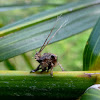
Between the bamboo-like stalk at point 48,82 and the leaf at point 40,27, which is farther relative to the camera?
the leaf at point 40,27

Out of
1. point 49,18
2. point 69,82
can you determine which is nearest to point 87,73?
point 69,82

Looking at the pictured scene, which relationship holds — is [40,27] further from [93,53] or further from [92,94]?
[92,94]

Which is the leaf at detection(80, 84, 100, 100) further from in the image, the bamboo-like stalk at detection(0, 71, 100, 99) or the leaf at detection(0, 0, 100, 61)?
the leaf at detection(0, 0, 100, 61)

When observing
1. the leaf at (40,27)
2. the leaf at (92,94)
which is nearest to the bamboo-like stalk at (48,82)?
the leaf at (92,94)

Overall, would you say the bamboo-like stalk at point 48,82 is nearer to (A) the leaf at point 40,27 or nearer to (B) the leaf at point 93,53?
(B) the leaf at point 93,53

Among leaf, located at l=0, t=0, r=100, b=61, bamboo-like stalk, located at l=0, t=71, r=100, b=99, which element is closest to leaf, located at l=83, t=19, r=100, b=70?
bamboo-like stalk, located at l=0, t=71, r=100, b=99

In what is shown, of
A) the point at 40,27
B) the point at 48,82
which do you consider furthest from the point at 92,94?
the point at 40,27

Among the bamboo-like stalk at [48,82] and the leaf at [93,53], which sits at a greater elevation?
the leaf at [93,53]

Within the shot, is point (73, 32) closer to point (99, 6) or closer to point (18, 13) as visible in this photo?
point (99, 6)
